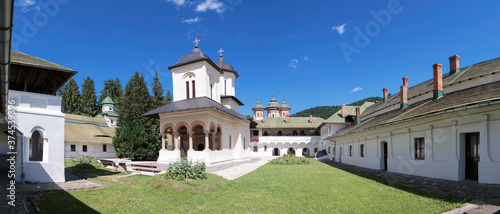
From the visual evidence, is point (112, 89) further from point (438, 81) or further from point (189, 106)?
point (438, 81)

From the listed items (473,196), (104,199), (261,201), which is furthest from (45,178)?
(473,196)

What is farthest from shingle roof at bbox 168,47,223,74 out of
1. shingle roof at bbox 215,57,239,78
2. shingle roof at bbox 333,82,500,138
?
shingle roof at bbox 333,82,500,138

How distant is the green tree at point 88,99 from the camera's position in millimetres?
53531

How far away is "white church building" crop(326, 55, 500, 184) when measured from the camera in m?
8.11

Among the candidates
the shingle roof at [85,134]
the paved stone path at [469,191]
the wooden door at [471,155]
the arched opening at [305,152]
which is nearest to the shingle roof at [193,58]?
the shingle roof at [85,134]

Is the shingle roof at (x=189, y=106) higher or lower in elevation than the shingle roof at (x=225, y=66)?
lower

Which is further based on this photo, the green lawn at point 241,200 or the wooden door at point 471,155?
the wooden door at point 471,155

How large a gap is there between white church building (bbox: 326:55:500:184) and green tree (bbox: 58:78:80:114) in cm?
5839

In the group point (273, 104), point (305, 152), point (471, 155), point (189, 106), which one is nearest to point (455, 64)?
point (471, 155)

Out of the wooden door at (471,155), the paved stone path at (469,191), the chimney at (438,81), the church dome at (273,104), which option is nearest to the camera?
the paved stone path at (469,191)

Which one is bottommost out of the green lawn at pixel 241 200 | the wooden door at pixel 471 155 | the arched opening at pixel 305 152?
the arched opening at pixel 305 152

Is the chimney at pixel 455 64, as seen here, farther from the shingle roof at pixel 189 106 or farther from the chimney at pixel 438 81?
the shingle roof at pixel 189 106

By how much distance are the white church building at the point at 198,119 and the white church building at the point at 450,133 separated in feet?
35.2

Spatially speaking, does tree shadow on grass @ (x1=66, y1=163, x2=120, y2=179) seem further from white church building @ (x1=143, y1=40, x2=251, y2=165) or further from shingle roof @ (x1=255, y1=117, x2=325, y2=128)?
shingle roof @ (x1=255, y1=117, x2=325, y2=128)
